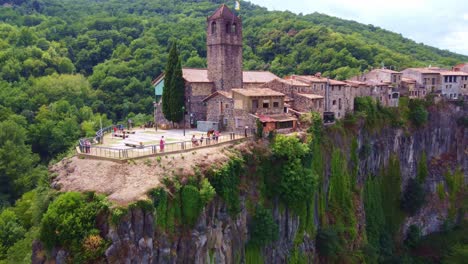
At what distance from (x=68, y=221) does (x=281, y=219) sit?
71.3 ft

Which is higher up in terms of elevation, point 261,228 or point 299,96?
point 299,96

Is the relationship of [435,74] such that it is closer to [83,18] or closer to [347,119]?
[347,119]

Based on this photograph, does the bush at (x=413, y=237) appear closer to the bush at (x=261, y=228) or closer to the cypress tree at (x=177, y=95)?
the bush at (x=261, y=228)

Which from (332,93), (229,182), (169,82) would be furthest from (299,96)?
(229,182)

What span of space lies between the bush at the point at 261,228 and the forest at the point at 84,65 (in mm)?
21901

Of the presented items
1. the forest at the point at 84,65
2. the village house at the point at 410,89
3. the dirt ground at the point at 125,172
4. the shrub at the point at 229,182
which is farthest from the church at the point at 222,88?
the village house at the point at 410,89

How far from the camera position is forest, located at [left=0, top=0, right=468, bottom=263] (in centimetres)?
6569

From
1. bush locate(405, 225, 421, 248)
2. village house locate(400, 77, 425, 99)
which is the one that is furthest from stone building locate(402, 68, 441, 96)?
bush locate(405, 225, 421, 248)

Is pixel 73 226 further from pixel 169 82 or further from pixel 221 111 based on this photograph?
pixel 169 82

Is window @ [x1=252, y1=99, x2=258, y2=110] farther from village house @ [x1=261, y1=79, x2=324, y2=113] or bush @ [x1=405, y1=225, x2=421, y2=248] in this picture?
bush @ [x1=405, y1=225, x2=421, y2=248]

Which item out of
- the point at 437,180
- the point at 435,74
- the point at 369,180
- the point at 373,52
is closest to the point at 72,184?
the point at 369,180

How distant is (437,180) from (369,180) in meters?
16.3

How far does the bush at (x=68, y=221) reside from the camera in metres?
31.0

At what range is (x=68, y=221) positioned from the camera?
1227 inches
